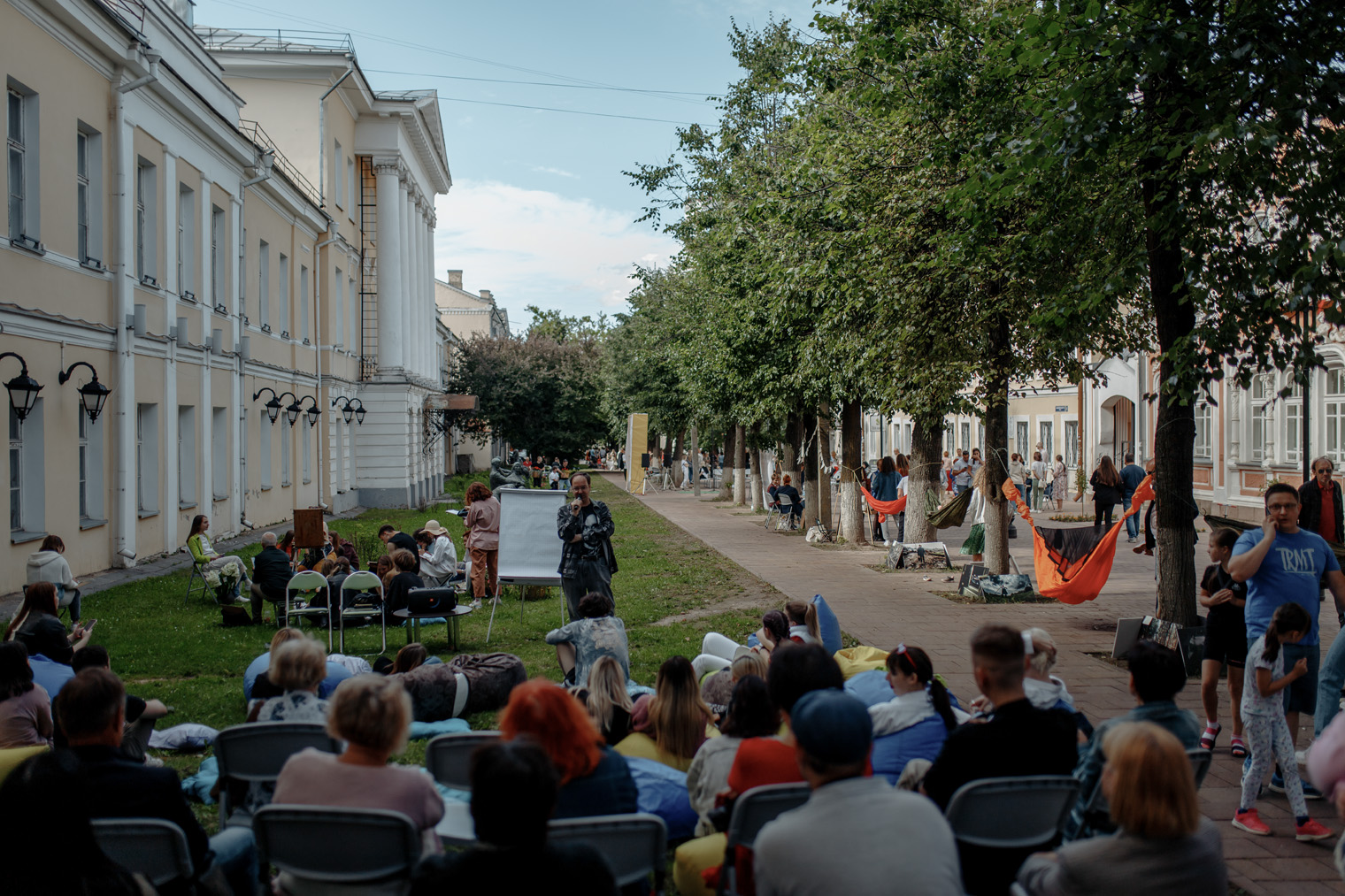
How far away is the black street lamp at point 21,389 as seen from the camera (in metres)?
12.9

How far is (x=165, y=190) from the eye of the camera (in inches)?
739

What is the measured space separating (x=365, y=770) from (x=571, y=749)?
2.38ft

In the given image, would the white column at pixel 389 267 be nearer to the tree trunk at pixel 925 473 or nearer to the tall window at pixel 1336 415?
the tree trunk at pixel 925 473

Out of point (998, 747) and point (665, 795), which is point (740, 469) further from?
point (998, 747)

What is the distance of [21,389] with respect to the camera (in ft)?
42.5

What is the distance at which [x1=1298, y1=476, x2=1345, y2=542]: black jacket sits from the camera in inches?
411

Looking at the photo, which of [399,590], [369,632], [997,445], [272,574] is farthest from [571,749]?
[997,445]

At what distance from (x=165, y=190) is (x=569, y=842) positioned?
19.1 metres

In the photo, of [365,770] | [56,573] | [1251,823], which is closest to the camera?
[365,770]

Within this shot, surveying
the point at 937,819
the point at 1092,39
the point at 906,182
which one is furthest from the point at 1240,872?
the point at 906,182

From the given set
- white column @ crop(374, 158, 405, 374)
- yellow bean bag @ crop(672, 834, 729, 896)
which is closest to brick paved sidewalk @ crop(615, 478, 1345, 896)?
yellow bean bag @ crop(672, 834, 729, 896)

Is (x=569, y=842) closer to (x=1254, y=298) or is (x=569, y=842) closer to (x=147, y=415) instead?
(x=1254, y=298)

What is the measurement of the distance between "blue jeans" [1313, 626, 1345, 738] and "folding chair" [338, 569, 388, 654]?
7835mm

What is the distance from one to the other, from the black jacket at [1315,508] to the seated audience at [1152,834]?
352 inches
